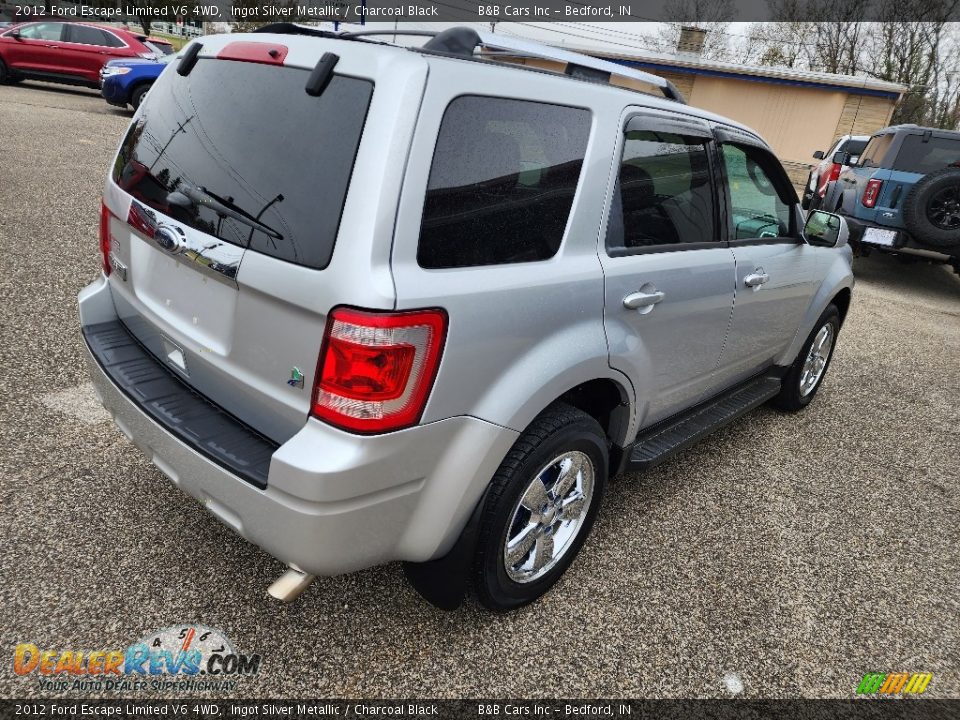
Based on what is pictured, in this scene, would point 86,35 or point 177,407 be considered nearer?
point 177,407

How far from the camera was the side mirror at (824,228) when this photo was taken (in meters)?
3.68

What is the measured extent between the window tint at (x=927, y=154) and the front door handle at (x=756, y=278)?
640 cm

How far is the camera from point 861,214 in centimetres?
813

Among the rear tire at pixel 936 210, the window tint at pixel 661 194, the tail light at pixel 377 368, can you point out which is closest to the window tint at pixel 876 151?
the rear tire at pixel 936 210

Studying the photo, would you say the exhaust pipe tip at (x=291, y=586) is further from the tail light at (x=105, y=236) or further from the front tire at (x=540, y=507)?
the tail light at (x=105, y=236)

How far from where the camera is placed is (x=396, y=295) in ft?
5.33

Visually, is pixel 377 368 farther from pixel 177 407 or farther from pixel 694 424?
pixel 694 424

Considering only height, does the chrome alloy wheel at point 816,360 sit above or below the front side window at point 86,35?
below

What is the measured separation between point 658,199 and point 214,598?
2.16 m

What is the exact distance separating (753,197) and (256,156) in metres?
2.43

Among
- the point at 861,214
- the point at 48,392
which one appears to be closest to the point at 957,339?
the point at 861,214

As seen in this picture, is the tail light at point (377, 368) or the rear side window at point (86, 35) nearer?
the tail light at point (377, 368)

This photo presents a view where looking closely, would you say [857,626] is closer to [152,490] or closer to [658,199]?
[658,199]
